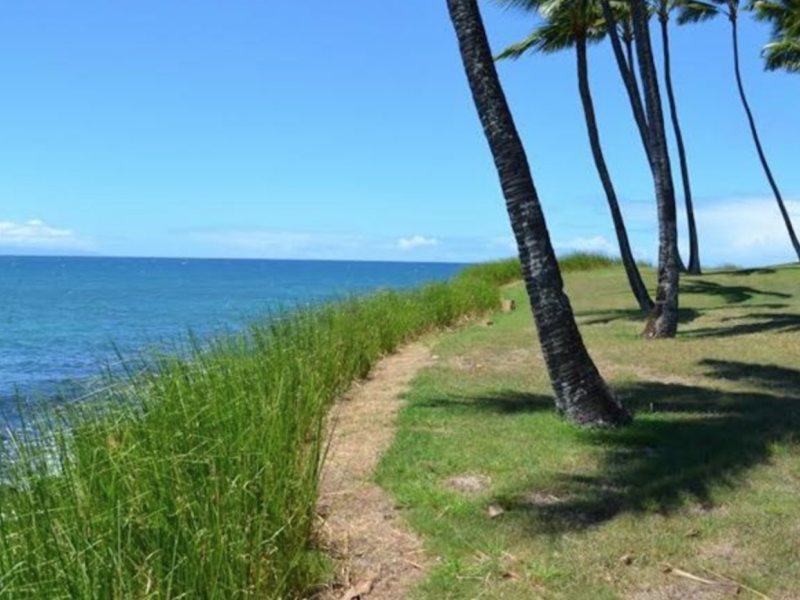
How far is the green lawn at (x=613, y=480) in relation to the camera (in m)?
4.85

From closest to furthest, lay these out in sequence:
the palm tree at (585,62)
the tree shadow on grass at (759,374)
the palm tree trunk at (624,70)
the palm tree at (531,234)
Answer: the palm tree at (531,234)
the tree shadow on grass at (759,374)
the palm tree trunk at (624,70)
the palm tree at (585,62)

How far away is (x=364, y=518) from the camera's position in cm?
577

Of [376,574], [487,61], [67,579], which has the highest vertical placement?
[487,61]

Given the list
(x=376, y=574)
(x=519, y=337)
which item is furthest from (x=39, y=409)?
(x=519, y=337)

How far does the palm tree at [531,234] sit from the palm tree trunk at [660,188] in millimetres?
6080

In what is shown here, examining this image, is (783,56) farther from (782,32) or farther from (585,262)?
(585,262)

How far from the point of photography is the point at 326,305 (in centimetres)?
1342

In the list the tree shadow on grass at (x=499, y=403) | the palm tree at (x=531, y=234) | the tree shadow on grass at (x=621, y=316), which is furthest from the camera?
the tree shadow on grass at (x=621, y=316)

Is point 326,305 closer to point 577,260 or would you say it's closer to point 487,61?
point 487,61

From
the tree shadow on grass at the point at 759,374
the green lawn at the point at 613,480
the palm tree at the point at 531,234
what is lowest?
the green lawn at the point at 613,480

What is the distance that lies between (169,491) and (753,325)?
41.9 ft

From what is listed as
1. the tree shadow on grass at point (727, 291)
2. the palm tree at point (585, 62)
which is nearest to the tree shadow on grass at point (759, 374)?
the palm tree at point (585, 62)

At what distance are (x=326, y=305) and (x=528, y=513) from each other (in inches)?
315

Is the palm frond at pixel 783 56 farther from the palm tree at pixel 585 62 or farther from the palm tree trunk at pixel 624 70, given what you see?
the palm tree trunk at pixel 624 70
